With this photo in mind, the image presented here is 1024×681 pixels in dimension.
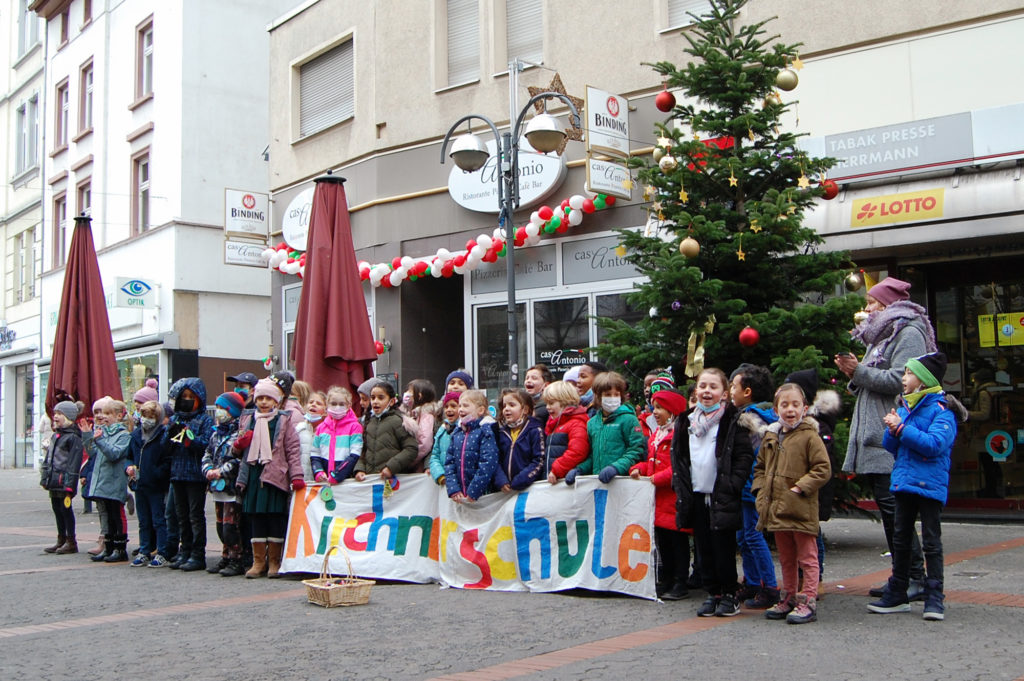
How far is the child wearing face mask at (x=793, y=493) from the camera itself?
669 cm

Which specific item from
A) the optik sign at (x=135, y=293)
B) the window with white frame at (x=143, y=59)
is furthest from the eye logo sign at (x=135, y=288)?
the window with white frame at (x=143, y=59)

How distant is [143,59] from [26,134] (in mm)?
9407

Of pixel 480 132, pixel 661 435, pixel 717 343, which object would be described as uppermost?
pixel 480 132

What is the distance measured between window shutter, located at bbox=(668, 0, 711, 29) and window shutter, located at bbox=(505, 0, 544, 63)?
7.60 ft

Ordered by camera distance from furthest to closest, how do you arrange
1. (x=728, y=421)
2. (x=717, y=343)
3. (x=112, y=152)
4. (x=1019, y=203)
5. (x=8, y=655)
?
1. (x=112, y=152)
2. (x=1019, y=203)
3. (x=717, y=343)
4. (x=728, y=421)
5. (x=8, y=655)

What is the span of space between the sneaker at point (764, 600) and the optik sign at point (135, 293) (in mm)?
21297

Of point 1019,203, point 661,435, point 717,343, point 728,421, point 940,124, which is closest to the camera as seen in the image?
point 728,421

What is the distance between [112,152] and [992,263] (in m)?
23.3

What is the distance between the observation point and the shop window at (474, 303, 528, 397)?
1759cm

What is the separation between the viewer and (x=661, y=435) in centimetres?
792

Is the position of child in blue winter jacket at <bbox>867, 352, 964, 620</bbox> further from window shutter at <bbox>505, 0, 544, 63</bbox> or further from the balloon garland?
window shutter at <bbox>505, 0, 544, 63</bbox>

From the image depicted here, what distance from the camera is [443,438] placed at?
29.7 feet

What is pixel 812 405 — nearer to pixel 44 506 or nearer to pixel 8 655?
pixel 8 655

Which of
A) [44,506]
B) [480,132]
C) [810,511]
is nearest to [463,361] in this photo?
[480,132]
